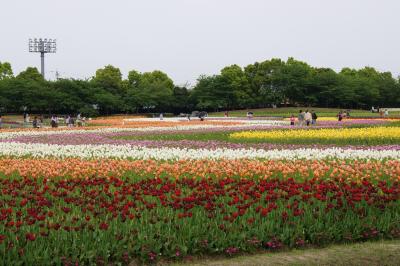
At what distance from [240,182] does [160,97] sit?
81.5m

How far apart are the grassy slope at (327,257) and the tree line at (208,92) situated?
71528mm

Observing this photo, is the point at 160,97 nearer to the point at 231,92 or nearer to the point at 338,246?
the point at 231,92

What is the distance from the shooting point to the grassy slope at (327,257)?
21.1 ft

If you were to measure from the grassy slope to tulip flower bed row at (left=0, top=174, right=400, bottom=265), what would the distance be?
0.15 m

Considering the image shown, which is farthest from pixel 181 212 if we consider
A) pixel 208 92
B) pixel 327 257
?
pixel 208 92

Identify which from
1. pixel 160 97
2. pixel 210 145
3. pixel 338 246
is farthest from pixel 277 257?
pixel 160 97

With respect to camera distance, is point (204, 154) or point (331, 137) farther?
point (331, 137)

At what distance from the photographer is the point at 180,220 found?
23.5ft

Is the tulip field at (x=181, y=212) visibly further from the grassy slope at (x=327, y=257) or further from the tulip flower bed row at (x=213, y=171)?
the grassy slope at (x=327, y=257)

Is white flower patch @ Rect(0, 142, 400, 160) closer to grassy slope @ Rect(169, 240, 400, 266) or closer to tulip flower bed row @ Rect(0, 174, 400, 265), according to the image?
tulip flower bed row @ Rect(0, 174, 400, 265)

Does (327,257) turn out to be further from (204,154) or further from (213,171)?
(204,154)

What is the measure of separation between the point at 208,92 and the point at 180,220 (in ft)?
288

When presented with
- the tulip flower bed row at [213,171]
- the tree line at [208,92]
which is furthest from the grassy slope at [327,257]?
the tree line at [208,92]

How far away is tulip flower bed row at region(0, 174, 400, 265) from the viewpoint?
6164 millimetres
